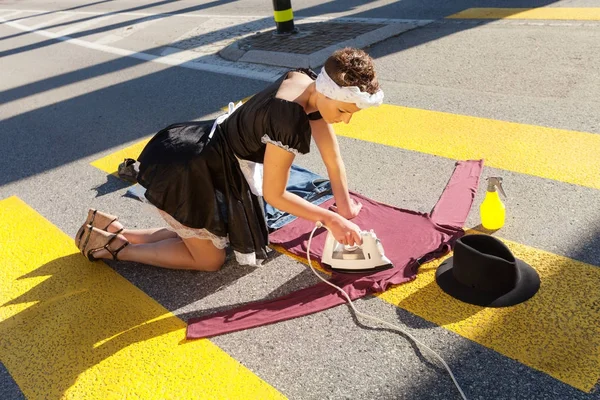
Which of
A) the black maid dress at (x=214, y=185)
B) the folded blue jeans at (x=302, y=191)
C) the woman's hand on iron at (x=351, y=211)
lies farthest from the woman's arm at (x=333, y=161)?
the folded blue jeans at (x=302, y=191)

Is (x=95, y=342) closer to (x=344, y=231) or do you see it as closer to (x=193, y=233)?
(x=193, y=233)

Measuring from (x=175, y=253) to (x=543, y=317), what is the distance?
194 centimetres

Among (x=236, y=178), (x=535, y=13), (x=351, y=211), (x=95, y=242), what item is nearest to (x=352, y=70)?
(x=236, y=178)

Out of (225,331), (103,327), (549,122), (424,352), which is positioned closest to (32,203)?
(103,327)

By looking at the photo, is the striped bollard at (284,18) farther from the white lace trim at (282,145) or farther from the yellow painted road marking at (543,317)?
the yellow painted road marking at (543,317)

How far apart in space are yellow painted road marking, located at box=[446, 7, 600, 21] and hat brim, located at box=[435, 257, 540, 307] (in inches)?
207

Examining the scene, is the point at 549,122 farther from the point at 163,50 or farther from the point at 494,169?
→ the point at 163,50

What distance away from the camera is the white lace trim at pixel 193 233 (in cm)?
328

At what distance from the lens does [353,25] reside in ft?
Answer: 27.0

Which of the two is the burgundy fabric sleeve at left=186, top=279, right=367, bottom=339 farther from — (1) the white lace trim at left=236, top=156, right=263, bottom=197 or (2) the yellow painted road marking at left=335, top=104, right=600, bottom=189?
(2) the yellow painted road marking at left=335, top=104, right=600, bottom=189

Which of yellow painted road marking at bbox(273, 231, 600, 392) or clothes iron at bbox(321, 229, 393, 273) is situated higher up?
clothes iron at bbox(321, 229, 393, 273)

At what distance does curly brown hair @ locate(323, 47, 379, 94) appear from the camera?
261cm

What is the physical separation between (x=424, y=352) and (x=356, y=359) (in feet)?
0.96

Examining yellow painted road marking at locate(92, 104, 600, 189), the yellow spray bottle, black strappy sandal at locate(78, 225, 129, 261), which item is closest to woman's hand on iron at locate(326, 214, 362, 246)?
the yellow spray bottle
